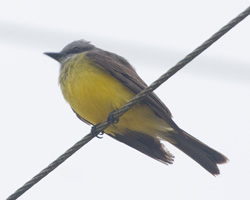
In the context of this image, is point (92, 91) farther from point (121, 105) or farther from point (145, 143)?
point (145, 143)

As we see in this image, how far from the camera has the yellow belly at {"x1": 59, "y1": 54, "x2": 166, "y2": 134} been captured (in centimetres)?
539

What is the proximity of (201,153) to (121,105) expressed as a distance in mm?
1007

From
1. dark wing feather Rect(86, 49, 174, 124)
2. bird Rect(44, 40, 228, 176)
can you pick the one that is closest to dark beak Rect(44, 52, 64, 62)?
bird Rect(44, 40, 228, 176)

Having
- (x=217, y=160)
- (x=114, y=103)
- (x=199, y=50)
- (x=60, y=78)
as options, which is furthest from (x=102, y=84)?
(x=199, y=50)

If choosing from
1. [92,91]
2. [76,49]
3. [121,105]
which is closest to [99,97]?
[92,91]

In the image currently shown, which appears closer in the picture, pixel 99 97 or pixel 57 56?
pixel 99 97

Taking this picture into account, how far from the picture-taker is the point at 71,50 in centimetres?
686

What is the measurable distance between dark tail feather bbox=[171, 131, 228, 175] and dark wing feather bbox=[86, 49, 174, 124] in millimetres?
396

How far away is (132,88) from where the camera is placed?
→ 5508 mm

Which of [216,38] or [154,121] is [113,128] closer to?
[154,121]

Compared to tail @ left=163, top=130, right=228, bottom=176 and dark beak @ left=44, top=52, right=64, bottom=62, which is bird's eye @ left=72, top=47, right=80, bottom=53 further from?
tail @ left=163, top=130, right=228, bottom=176

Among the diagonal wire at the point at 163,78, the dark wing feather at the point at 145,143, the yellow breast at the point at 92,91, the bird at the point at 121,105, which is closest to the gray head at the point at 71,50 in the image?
the bird at the point at 121,105

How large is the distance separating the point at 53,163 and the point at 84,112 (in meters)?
1.46

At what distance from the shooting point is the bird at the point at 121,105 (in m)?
5.40
